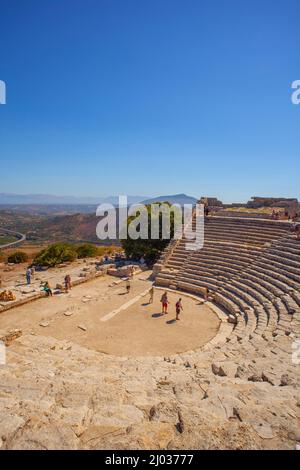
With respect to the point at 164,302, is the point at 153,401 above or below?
above

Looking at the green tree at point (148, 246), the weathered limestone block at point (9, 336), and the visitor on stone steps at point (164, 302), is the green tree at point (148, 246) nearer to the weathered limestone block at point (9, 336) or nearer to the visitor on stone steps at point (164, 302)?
the visitor on stone steps at point (164, 302)

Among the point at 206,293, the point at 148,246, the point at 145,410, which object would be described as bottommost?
the point at 206,293

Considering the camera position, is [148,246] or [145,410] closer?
[145,410]

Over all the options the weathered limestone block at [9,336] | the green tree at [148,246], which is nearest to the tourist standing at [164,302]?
the weathered limestone block at [9,336]

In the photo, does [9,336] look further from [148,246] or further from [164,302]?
[148,246]

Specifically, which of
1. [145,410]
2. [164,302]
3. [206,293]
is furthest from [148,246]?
[145,410]

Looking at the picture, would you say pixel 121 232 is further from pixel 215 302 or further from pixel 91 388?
pixel 91 388

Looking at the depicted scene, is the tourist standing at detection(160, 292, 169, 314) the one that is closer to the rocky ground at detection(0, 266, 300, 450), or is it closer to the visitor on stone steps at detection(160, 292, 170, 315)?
the visitor on stone steps at detection(160, 292, 170, 315)

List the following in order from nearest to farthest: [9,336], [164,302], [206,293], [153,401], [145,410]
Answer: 1. [145,410]
2. [153,401]
3. [9,336]
4. [164,302]
5. [206,293]

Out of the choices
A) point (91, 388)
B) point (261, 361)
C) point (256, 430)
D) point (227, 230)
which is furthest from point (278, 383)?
point (227, 230)

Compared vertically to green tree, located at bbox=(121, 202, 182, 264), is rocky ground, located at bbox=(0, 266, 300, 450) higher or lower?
lower

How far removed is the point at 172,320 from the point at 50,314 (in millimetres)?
5451

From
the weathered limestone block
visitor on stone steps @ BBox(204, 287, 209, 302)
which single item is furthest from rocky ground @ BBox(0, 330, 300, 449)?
visitor on stone steps @ BBox(204, 287, 209, 302)

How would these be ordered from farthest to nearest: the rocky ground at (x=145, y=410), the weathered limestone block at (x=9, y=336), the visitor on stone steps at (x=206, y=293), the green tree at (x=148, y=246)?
1. the green tree at (x=148, y=246)
2. the visitor on stone steps at (x=206, y=293)
3. the weathered limestone block at (x=9, y=336)
4. the rocky ground at (x=145, y=410)
